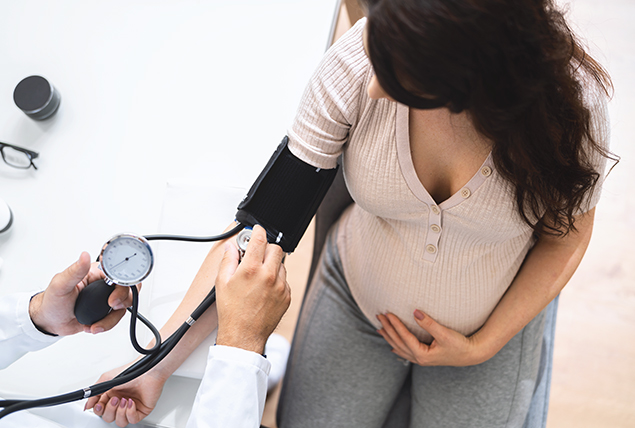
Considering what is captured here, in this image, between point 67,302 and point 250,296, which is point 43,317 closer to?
point 67,302

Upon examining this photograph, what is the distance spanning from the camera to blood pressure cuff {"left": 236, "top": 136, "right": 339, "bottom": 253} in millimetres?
734


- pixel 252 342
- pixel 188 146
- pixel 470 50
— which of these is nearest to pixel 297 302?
pixel 188 146

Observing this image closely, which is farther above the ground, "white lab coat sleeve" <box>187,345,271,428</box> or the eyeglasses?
the eyeglasses

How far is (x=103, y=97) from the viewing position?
0.97m

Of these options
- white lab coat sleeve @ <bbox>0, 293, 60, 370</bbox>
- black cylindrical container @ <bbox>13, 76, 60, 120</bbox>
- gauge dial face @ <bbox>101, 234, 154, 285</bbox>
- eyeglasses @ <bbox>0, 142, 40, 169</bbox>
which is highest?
black cylindrical container @ <bbox>13, 76, 60, 120</bbox>

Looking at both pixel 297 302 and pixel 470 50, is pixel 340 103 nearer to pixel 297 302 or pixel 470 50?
pixel 470 50

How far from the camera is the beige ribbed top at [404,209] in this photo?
25.8 inches

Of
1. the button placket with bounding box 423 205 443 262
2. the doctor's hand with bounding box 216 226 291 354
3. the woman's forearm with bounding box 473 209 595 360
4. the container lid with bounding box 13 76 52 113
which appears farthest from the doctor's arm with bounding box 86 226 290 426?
the container lid with bounding box 13 76 52 113

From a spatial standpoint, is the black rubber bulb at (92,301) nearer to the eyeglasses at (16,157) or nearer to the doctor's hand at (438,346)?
the eyeglasses at (16,157)

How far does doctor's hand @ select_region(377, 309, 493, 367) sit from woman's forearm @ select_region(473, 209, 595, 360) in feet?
0.05

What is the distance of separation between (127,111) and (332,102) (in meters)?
0.52

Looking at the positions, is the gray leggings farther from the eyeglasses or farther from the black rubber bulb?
the eyeglasses

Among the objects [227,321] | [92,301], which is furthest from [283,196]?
[92,301]

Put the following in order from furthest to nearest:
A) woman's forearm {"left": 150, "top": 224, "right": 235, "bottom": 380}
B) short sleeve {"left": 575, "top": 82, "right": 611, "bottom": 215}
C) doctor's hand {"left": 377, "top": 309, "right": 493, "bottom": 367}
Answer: doctor's hand {"left": 377, "top": 309, "right": 493, "bottom": 367}
woman's forearm {"left": 150, "top": 224, "right": 235, "bottom": 380}
short sleeve {"left": 575, "top": 82, "right": 611, "bottom": 215}
